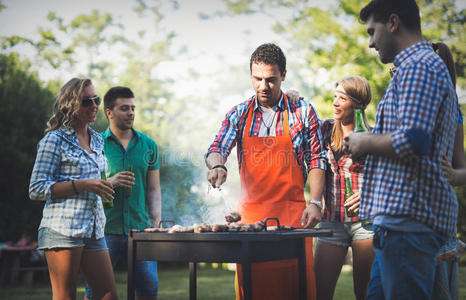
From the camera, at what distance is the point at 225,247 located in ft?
8.41

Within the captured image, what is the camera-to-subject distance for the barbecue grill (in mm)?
2461

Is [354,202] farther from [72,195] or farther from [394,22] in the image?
[72,195]

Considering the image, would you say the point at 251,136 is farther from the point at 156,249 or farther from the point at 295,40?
the point at 295,40

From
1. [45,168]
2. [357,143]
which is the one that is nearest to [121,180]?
[45,168]

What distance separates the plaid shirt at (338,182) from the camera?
3.43 metres

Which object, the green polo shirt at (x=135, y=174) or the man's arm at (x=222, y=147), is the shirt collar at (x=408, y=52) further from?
the green polo shirt at (x=135, y=174)

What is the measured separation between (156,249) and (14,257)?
25.1 feet

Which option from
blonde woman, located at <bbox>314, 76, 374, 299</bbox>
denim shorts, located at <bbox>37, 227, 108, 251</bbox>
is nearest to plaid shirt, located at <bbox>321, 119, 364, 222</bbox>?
blonde woman, located at <bbox>314, 76, 374, 299</bbox>

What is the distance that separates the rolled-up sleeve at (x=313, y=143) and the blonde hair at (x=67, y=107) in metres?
1.62

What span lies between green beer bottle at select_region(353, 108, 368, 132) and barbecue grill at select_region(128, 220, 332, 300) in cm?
81

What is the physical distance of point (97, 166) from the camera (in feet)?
10.9

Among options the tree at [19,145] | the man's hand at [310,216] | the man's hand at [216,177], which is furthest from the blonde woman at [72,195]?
the tree at [19,145]

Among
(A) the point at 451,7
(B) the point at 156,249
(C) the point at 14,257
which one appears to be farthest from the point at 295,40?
(B) the point at 156,249

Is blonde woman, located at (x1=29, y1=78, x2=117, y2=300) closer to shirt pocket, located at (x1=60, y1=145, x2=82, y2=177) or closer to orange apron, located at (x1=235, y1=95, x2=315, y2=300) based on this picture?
shirt pocket, located at (x1=60, y1=145, x2=82, y2=177)
